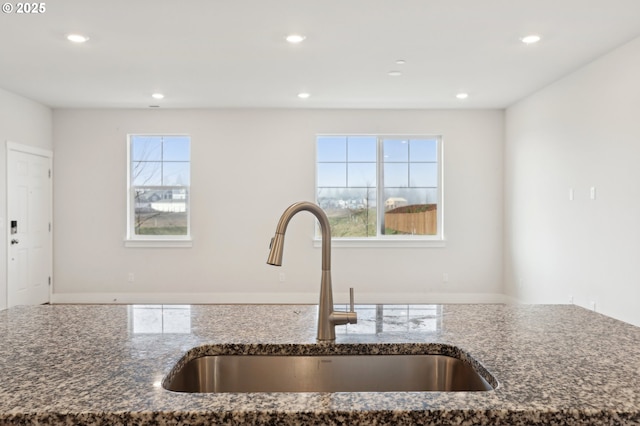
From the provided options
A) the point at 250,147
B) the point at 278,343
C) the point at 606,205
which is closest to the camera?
the point at 278,343

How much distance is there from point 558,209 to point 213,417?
5014 millimetres

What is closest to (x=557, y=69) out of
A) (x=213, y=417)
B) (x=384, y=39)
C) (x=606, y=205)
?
(x=606, y=205)

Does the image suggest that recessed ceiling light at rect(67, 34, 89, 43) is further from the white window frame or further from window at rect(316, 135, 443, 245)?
window at rect(316, 135, 443, 245)

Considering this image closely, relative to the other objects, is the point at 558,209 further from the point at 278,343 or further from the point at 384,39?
the point at 278,343

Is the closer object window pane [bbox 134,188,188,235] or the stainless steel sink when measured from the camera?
the stainless steel sink

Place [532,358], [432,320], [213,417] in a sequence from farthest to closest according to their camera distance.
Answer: [432,320] → [532,358] → [213,417]

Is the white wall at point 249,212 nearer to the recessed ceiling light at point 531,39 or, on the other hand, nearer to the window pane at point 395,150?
the window pane at point 395,150

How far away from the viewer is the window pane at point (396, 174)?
21.7ft

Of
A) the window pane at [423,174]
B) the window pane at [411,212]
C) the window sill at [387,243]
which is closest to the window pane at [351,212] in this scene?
the window sill at [387,243]

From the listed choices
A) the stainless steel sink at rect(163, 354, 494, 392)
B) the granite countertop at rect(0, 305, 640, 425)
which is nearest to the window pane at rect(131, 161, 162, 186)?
the granite countertop at rect(0, 305, 640, 425)

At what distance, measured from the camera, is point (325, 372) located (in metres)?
1.23

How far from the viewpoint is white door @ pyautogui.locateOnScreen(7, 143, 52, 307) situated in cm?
566

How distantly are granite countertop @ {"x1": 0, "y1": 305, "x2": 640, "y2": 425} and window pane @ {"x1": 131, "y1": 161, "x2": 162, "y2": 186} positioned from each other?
5.09 m

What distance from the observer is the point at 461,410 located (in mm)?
828
